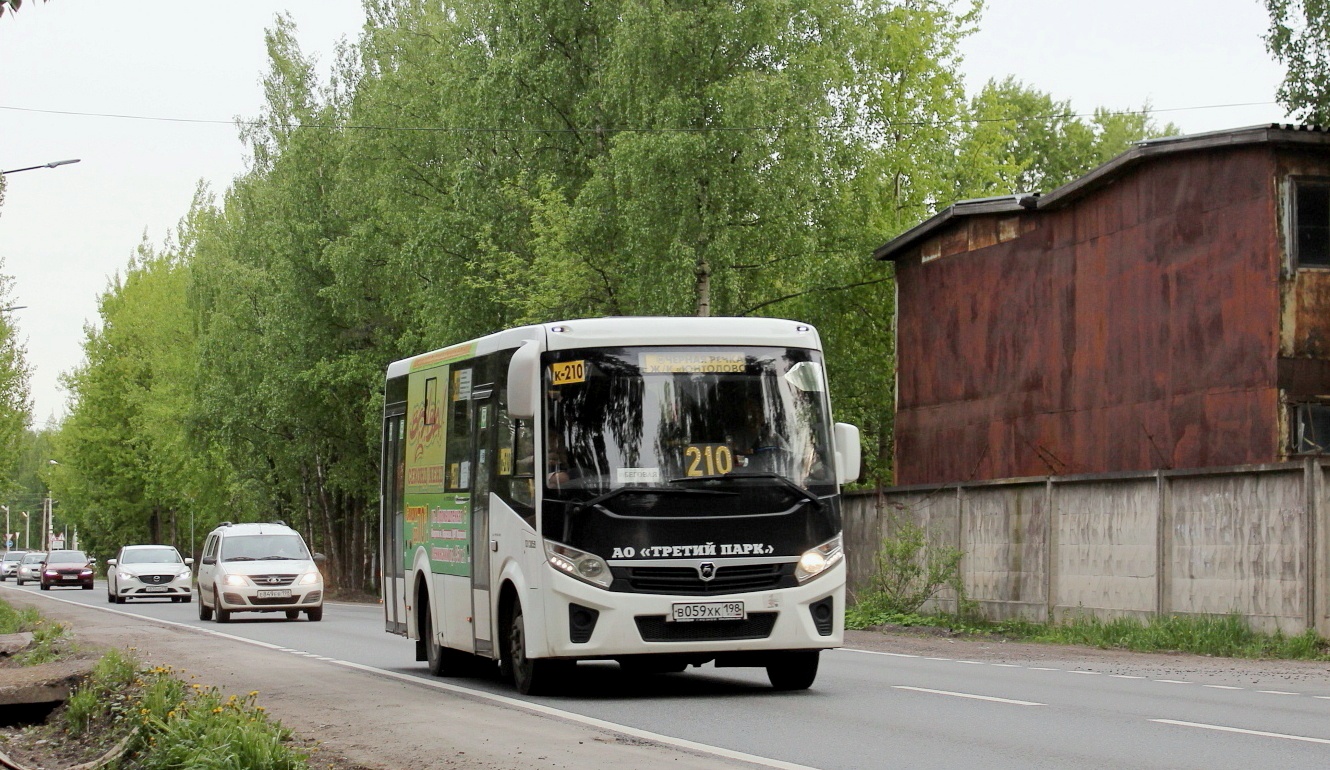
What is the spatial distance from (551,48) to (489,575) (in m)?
29.0

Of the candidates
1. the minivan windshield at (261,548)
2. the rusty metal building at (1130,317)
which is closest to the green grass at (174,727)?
the rusty metal building at (1130,317)

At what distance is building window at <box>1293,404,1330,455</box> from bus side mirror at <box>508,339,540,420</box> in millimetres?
14765

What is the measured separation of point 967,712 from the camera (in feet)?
42.2

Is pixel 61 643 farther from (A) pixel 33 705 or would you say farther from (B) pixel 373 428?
(B) pixel 373 428

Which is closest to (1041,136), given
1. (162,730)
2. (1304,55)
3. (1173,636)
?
(1304,55)

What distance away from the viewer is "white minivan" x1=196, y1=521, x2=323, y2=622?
3181 cm

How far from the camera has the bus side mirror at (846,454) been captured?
1452 centimetres

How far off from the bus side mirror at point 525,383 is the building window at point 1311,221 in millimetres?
15174

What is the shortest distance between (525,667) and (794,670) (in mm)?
2193

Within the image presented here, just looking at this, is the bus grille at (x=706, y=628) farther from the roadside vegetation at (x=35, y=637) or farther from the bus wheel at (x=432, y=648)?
the roadside vegetation at (x=35, y=637)

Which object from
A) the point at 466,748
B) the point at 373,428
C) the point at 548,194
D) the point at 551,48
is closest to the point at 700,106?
the point at 548,194

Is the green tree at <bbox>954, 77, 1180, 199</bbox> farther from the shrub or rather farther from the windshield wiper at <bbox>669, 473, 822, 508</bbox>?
the windshield wiper at <bbox>669, 473, 822, 508</bbox>

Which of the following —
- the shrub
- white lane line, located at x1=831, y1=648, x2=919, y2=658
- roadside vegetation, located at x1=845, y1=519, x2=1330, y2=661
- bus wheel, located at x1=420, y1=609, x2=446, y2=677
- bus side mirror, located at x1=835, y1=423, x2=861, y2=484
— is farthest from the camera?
the shrub

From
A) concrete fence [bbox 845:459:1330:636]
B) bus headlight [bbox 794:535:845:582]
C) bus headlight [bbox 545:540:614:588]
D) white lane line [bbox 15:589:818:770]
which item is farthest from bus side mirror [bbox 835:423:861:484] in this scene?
concrete fence [bbox 845:459:1330:636]
